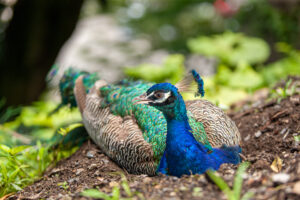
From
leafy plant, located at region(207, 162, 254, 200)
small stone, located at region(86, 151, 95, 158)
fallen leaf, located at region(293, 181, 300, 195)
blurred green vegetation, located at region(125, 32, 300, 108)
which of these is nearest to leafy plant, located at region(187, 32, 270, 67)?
blurred green vegetation, located at region(125, 32, 300, 108)

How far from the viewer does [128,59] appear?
1056 cm

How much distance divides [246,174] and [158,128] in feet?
3.31

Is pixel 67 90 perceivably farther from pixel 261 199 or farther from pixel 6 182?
pixel 261 199

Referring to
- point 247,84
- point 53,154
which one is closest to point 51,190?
point 53,154

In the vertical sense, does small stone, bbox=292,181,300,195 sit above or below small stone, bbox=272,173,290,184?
above

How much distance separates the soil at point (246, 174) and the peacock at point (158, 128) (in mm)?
151

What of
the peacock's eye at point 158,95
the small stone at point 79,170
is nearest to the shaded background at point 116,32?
the small stone at point 79,170

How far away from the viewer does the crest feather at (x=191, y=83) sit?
308 cm

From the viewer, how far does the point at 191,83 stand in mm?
3127

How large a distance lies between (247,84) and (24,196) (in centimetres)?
394

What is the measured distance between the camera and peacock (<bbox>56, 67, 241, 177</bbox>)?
297 centimetres

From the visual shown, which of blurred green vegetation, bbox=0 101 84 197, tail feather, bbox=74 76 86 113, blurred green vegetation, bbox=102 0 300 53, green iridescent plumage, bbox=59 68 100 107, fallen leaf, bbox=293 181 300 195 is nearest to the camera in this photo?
fallen leaf, bbox=293 181 300 195

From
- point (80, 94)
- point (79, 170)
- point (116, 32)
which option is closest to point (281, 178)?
point (79, 170)

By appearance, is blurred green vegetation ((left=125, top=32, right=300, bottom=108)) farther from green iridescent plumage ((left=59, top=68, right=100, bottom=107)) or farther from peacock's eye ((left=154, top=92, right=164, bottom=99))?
peacock's eye ((left=154, top=92, right=164, bottom=99))
